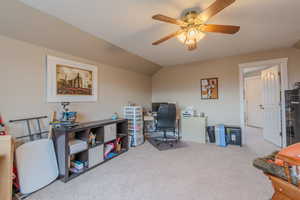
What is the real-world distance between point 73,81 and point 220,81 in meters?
3.72

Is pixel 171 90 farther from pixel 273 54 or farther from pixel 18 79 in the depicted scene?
pixel 18 79

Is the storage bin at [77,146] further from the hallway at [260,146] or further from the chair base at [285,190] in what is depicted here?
the hallway at [260,146]

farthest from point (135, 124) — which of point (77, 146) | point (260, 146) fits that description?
point (260, 146)

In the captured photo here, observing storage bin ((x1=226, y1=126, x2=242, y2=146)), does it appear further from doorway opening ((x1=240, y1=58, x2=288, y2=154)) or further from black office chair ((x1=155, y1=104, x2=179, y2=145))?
black office chair ((x1=155, y1=104, x2=179, y2=145))

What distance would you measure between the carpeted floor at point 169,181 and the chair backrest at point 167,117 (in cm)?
93

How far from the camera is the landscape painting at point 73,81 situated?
7.91 ft

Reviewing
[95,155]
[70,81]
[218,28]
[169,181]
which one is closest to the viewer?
[218,28]

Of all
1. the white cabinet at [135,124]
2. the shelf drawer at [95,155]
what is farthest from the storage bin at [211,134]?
the shelf drawer at [95,155]

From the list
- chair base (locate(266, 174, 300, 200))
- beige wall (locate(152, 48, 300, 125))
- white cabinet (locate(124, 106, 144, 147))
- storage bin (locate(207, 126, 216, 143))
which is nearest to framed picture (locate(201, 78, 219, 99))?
beige wall (locate(152, 48, 300, 125))

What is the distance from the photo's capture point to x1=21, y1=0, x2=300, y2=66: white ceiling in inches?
64.9

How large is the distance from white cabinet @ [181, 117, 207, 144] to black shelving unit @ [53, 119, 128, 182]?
1802mm

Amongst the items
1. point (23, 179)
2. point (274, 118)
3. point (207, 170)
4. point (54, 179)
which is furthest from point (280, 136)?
point (23, 179)

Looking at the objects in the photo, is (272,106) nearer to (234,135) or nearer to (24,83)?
(234,135)

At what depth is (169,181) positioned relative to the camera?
6.55ft
